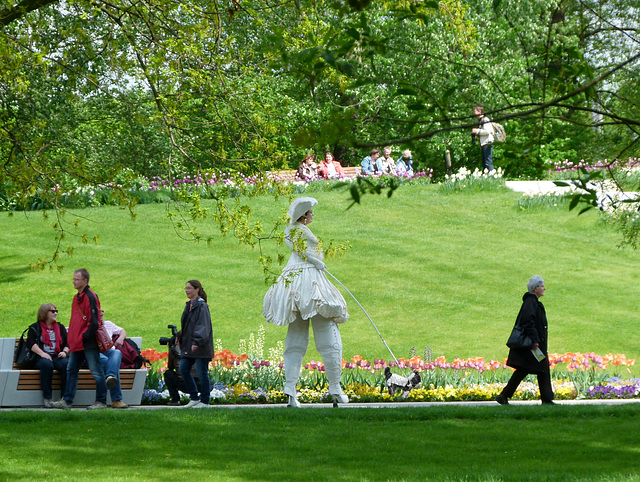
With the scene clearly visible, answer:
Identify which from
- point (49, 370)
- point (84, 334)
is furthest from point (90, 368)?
point (49, 370)

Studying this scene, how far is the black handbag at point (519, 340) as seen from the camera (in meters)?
9.38

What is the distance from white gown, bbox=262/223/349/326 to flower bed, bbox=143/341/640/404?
1.57 metres

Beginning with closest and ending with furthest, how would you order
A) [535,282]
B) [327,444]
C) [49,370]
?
[327,444], [535,282], [49,370]

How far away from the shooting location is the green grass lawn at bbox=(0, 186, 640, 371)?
14477 millimetres

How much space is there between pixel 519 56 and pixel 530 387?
2292 cm

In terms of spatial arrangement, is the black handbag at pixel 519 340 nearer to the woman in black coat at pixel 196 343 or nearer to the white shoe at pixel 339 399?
the white shoe at pixel 339 399

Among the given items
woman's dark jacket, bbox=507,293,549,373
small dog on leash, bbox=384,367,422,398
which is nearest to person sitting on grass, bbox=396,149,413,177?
small dog on leash, bbox=384,367,422,398

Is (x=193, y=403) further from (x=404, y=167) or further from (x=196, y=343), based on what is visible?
(x=404, y=167)

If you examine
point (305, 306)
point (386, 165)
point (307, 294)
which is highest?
point (386, 165)

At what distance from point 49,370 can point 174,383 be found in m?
1.44

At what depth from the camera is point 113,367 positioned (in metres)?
9.67

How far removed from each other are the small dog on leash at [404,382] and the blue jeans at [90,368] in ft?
10.7

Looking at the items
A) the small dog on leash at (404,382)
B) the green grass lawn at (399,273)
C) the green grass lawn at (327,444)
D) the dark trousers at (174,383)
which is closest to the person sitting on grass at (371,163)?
the green grass lawn at (399,273)

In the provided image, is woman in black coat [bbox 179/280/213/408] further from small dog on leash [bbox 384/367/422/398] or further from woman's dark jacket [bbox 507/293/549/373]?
woman's dark jacket [bbox 507/293/549/373]
